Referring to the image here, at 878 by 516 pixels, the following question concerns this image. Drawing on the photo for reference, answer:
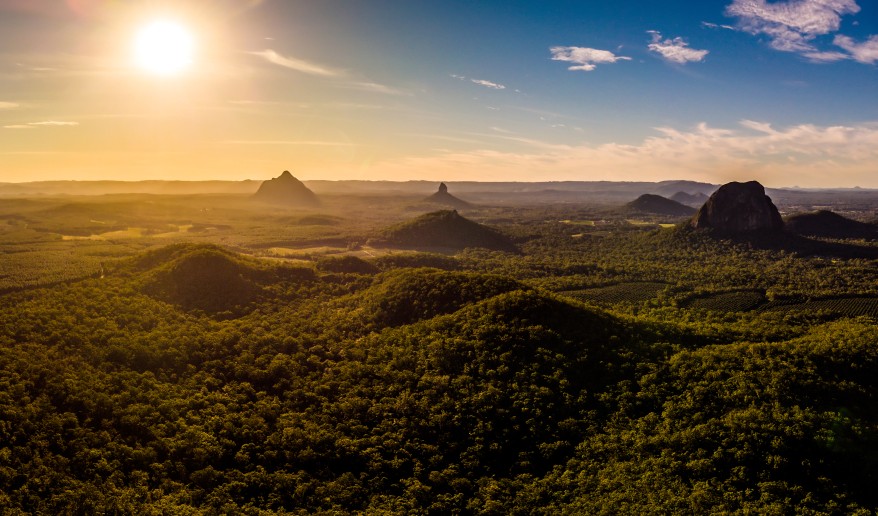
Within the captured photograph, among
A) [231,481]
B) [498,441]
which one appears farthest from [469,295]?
[231,481]

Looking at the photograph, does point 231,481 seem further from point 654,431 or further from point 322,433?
point 654,431

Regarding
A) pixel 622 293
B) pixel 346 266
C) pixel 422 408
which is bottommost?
pixel 422 408

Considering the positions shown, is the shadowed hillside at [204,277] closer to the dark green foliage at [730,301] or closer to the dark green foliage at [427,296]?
the dark green foliage at [427,296]

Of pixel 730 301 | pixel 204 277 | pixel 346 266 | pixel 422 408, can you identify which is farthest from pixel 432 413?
pixel 730 301

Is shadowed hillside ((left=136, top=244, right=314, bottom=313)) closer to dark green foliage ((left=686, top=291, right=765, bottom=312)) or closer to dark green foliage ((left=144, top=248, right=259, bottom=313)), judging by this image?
dark green foliage ((left=144, top=248, right=259, bottom=313))

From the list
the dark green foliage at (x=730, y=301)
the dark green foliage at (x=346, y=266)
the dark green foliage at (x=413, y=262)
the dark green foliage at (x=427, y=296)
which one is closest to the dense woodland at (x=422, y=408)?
the dark green foliage at (x=427, y=296)

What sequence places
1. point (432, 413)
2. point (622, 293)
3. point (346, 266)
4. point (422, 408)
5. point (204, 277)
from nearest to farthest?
point (432, 413) < point (422, 408) < point (204, 277) < point (622, 293) < point (346, 266)

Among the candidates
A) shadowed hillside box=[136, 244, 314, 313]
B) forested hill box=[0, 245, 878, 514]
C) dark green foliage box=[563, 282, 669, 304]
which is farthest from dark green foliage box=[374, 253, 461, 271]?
forested hill box=[0, 245, 878, 514]

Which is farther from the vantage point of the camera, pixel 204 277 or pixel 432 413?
pixel 204 277

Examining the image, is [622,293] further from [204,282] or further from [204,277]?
[204,277]
